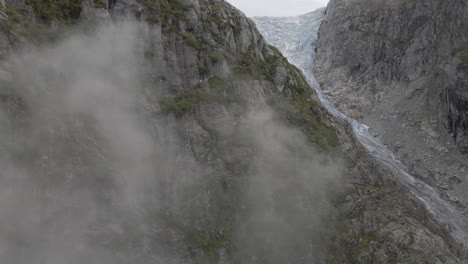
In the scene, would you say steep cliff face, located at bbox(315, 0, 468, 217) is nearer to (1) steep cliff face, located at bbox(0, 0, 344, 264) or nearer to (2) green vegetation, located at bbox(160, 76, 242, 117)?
(1) steep cliff face, located at bbox(0, 0, 344, 264)

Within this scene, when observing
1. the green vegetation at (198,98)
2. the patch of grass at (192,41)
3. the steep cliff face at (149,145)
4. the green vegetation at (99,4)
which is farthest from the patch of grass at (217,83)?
the green vegetation at (99,4)

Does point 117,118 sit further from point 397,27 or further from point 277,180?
point 397,27

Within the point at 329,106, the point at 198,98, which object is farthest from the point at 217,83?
the point at 329,106

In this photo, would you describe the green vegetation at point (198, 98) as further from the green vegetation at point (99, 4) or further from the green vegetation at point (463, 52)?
the green vegetation at point (463, 52)

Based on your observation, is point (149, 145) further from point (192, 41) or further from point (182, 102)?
point (192, 41)

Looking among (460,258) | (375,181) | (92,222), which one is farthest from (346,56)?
(92,222)
